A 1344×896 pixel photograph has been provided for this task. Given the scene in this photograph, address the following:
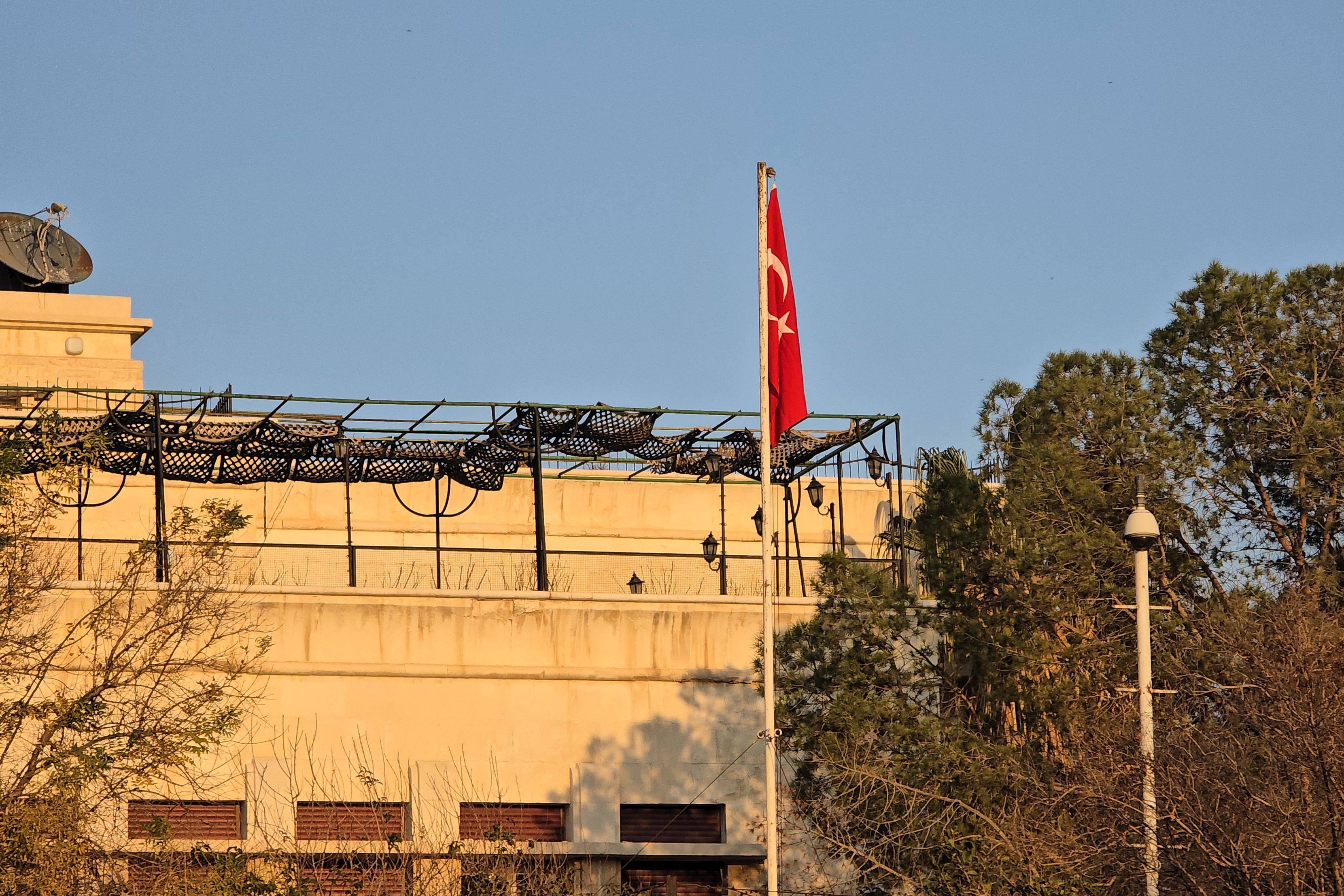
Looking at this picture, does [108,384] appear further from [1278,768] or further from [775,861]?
[1278,768]

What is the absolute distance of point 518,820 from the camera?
80.6 feet

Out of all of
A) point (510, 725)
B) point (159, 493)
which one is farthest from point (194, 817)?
point (159, 493)

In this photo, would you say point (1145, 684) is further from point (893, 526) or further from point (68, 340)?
point (68, 340)

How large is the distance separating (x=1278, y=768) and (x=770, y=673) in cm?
490

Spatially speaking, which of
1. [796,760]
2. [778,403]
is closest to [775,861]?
[778,403]

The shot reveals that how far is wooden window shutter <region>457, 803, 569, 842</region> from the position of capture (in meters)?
24.1

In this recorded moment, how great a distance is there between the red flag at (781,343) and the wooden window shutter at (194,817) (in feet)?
29.8

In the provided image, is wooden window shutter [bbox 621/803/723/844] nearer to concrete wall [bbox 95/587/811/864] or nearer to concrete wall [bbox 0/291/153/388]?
concrete wall [bbox 95/587/811/864]

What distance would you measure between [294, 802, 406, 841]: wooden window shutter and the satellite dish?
54.6ft

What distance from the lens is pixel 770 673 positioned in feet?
58.9

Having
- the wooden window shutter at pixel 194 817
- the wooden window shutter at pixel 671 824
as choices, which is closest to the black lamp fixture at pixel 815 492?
the wooden window shutter at pixel 671 824

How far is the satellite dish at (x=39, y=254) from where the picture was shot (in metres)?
36.1

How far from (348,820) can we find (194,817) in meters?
1.94

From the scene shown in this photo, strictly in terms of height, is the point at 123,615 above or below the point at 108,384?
below
